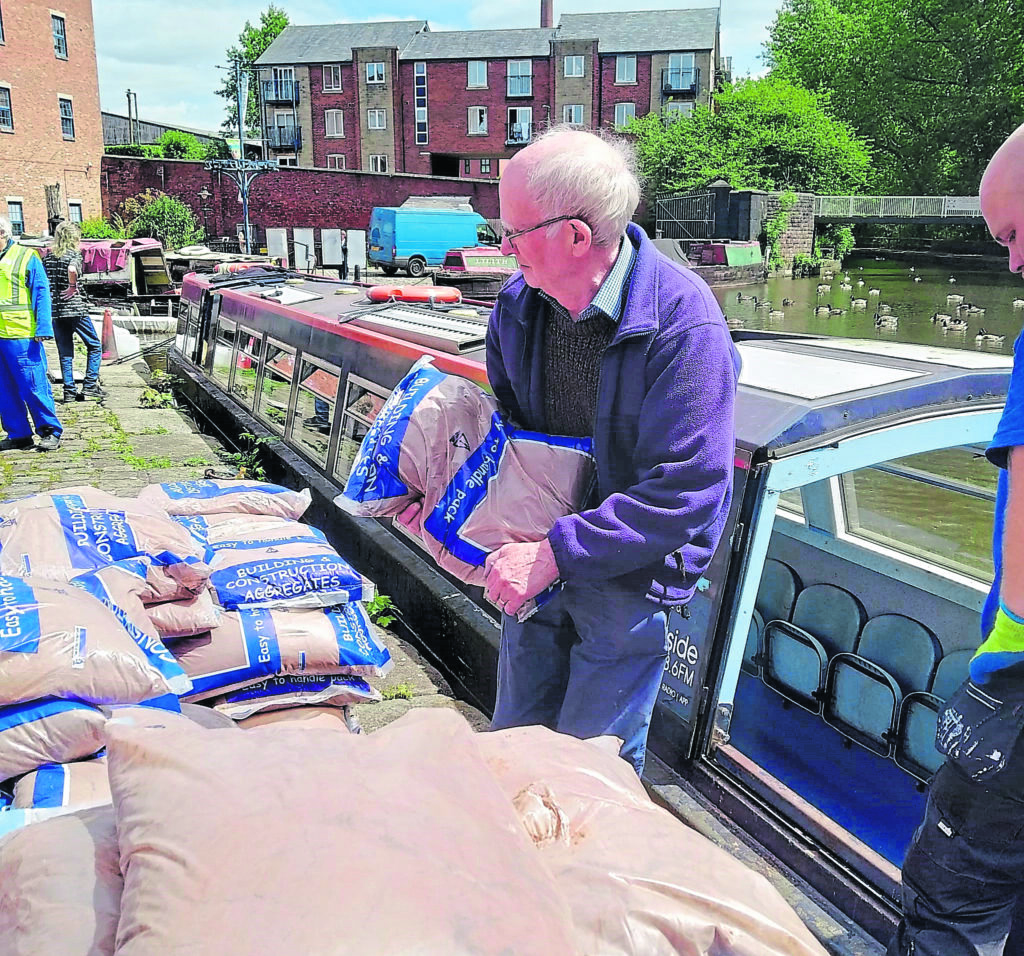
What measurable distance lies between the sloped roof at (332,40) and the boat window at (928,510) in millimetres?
59857

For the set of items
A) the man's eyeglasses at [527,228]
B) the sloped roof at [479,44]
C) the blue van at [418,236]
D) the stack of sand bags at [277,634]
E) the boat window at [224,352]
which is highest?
the sloped roof at [479,44]

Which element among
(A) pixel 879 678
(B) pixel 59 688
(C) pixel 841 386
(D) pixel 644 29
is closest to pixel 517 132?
(D) pixel 644 29

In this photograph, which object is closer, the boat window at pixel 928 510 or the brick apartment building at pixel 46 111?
the boat window at pixel 928 510

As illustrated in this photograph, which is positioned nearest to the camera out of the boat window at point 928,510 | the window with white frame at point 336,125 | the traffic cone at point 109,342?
the boat window at point 928,510

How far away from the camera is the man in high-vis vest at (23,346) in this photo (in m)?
7.88

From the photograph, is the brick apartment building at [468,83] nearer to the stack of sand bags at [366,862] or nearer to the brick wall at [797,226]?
the brick wall at [797,226]

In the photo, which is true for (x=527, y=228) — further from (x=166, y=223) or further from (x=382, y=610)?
(x=166, y=223)

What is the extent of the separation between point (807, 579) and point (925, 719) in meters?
0.95

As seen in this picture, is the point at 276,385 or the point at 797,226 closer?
the point at 276,385

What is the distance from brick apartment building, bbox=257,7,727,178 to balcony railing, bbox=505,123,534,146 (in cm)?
6

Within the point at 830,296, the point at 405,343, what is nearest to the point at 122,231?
the point at 830,296

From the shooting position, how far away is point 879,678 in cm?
349

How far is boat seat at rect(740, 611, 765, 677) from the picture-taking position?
13.5 feet

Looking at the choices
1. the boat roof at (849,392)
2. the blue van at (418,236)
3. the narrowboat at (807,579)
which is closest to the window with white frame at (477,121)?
the blue van at (418,236)
